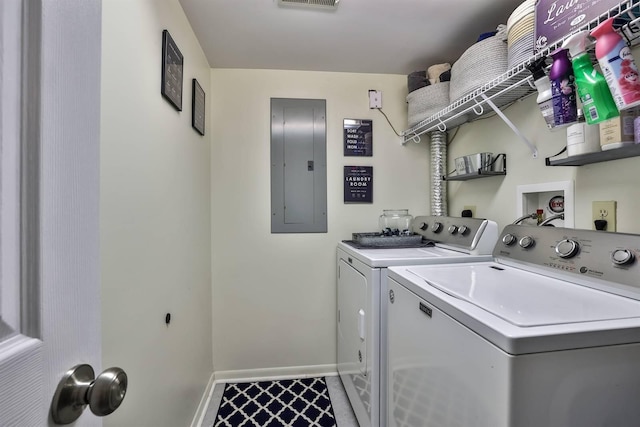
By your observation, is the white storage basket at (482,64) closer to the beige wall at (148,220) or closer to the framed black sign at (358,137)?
the framed black sign at (358,137)

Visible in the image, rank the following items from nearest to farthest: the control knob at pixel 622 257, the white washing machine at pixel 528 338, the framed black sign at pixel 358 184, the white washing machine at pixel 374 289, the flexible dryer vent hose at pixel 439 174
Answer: the white washing machine at pixel 528 338 < the control knob at pixel 622 257 < the white washing machine at pixel 374 289 < the flexible dryer vent hose at pixel 439 174 < the framed black sign at pixel 358 184

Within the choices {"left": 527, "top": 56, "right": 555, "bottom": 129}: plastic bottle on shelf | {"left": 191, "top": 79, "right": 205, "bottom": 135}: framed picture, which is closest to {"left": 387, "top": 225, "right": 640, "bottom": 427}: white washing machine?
{"left": 527, "top": 56, "right": 555, "bottom": 129}: plastic bottle on shelf

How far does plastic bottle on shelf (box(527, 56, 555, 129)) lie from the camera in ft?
3.52

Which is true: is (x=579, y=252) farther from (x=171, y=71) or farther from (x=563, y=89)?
(x=171, y=71)

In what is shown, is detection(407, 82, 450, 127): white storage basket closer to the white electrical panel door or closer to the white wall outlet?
the white wall outlet

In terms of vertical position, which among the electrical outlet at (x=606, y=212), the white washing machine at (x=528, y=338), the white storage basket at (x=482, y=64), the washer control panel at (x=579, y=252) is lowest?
the white washing machine at (x=528, y=338)

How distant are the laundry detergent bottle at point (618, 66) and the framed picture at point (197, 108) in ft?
5.99

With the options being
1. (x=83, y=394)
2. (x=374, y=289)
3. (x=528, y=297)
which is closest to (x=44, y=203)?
(x=83, y=394)

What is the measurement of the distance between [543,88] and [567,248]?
24.2 inches

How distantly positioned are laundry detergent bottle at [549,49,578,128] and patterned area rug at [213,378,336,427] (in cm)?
194

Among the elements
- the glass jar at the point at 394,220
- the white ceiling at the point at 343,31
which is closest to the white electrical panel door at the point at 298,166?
the white ceiling at the point at 343,31

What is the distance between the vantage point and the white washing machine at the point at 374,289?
1.37m

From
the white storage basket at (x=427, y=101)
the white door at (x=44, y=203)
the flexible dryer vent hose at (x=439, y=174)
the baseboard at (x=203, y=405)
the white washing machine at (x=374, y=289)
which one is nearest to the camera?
the white door at (x=44, y=203)

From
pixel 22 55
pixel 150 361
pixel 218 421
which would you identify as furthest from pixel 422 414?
pixel 218 421
